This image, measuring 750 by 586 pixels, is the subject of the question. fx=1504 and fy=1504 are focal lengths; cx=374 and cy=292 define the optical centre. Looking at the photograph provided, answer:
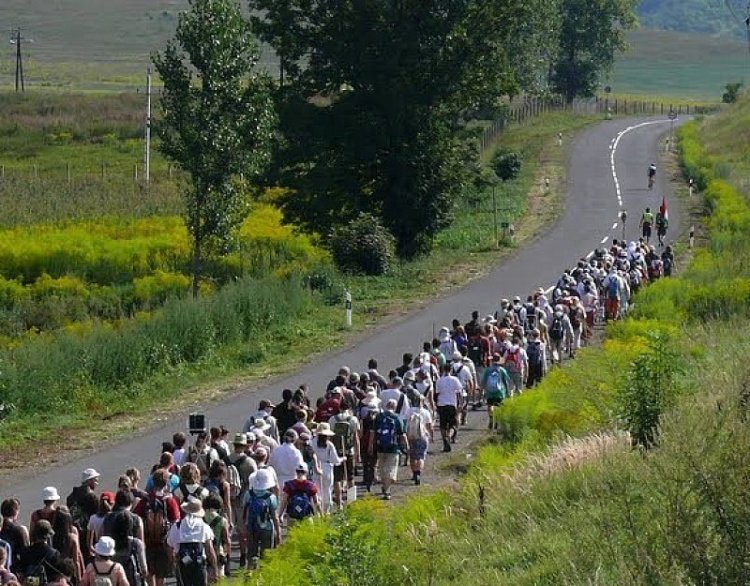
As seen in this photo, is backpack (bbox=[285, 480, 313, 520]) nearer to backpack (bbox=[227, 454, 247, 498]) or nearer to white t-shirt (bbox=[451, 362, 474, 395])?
backpack (bbox=[227, 454, 247, 498])

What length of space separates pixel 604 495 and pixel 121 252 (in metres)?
31.5

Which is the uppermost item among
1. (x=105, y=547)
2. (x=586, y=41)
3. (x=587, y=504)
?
(x=586, y=41)

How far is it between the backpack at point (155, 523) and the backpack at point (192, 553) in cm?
56

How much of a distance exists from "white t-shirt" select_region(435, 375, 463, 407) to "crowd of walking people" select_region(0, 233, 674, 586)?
2 cm

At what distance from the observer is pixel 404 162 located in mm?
44656

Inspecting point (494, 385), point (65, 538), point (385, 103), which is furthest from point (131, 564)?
point (385, 103)

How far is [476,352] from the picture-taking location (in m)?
27.0

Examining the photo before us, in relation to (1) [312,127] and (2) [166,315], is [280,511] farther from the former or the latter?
(1) [312,127]

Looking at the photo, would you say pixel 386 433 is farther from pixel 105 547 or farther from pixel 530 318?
pixel 530 318

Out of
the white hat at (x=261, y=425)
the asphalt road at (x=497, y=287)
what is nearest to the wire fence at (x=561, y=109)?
the asphalt road at (x=497, y=287)

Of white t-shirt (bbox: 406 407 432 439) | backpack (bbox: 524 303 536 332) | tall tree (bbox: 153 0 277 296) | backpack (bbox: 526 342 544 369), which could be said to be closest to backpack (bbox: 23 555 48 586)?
white t-shirt (bbox: 406 407 432 439)

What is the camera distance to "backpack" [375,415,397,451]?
21.1 metres

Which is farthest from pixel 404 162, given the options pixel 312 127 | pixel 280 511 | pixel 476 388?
pixel 280 511

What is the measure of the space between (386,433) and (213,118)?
18.6 metres
